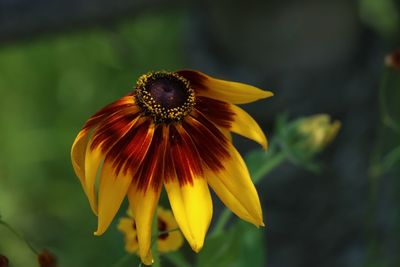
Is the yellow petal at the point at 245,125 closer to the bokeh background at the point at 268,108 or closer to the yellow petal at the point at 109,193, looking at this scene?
the yellow petal at the point at 109,193

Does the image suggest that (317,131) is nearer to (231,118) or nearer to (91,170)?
(231,118)

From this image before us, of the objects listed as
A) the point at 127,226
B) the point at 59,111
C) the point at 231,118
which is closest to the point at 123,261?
the point at 127,226

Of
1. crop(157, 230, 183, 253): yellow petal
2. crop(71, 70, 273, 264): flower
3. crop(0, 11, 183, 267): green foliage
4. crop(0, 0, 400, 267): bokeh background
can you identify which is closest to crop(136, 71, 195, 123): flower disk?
crop(71, 70, 273, 264): flower

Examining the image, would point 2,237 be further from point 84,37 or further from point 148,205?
point 148,205

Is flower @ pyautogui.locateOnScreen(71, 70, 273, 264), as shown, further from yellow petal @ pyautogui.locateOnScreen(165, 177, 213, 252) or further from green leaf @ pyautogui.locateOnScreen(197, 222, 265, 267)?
green leaf @ pyautogui.locateOnScreen(197, 222, 265, 267)

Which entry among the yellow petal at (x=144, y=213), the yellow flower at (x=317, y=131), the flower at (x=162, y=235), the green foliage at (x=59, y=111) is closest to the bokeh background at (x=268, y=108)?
the green foliage at (x=59, y=111)
